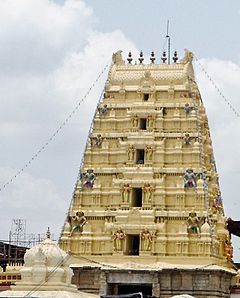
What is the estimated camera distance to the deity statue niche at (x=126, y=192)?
5112 cm

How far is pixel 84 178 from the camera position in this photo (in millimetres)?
52625

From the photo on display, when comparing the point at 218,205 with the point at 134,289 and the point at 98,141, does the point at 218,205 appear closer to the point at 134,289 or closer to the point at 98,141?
the point at 134,289

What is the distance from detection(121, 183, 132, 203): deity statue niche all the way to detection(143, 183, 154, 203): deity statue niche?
1010 mm

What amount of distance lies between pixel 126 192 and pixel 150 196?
5.28ft

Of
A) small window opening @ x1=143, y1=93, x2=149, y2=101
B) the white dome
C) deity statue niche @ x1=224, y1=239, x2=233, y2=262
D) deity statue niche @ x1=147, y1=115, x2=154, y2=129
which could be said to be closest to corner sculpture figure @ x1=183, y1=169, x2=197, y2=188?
deity statue niche @ x1=147, y1=115, x2=154, y2=129

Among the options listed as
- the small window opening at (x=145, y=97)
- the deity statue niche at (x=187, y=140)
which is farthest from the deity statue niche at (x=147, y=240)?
the small window opening at (x=145, y=97)

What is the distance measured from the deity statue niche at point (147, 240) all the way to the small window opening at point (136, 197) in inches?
102

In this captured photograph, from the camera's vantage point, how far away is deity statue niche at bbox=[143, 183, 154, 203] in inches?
2000

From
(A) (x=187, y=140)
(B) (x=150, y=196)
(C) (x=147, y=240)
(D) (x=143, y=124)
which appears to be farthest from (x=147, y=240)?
(D) (x=143, y=124)

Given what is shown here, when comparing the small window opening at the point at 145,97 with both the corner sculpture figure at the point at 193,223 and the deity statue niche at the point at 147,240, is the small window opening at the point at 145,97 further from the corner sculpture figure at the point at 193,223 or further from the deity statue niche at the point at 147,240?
the deity statue niche at the point at 147,240

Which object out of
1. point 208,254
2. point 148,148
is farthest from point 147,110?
point 208,254

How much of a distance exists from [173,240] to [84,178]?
7518 mm

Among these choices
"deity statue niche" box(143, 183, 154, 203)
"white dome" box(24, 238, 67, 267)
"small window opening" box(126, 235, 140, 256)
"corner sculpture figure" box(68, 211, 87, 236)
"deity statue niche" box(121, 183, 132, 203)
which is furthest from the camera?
"corner sculpture figure" box(68, 211, 87, 236)

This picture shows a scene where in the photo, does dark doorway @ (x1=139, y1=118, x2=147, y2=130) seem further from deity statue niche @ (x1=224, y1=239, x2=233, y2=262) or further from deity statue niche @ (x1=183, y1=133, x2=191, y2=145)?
deity statue niche @ (x1=224, y1=239, x2=233, y2=262)
